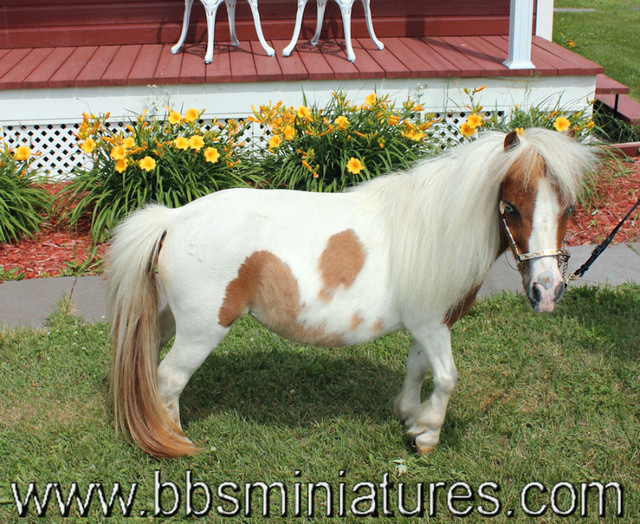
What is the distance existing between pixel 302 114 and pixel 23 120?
2700 mm

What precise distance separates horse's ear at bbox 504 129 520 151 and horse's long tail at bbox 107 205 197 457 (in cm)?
140

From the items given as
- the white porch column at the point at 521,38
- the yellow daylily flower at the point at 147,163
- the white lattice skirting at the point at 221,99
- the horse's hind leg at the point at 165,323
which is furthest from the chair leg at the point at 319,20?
the horse's hind leg at the point at 165,323

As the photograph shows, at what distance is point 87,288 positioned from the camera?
180 inches

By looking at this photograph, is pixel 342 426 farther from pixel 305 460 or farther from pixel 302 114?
pixel 302 114

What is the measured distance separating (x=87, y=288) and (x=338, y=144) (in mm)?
2165

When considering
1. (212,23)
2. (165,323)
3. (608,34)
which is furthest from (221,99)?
(608,34)

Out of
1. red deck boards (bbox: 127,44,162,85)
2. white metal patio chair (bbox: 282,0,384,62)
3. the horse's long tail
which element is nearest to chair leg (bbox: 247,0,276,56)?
white metal patio chair (bbox: 282,0,384,62)

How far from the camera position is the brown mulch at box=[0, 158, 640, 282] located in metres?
4.89

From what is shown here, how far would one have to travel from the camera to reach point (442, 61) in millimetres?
6461

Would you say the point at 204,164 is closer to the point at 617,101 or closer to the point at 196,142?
the point at 196,142

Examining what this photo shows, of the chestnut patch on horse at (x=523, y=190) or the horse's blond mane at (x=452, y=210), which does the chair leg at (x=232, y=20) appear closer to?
the horse's blond mane at (x=452, y=210)

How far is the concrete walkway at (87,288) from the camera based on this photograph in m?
4.28

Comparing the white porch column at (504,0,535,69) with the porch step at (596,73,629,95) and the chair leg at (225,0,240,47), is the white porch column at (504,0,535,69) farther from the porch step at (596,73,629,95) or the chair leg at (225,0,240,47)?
the chair leg at (225,0,240,47)

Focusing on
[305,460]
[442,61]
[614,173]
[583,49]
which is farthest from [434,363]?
[583,49]
